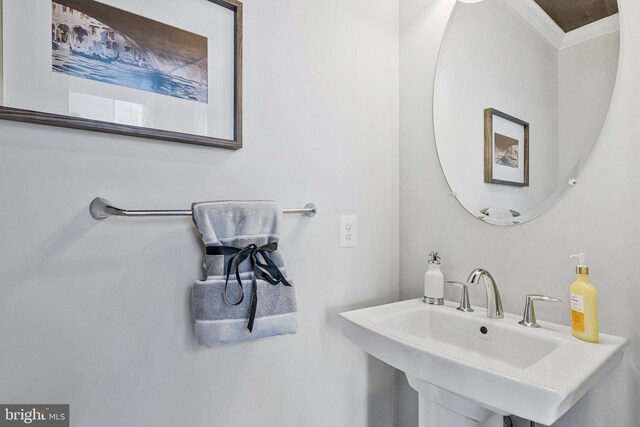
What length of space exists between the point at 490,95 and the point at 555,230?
0.49 metres

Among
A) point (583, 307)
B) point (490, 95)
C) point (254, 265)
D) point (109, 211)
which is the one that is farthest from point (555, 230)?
point (109, 211)

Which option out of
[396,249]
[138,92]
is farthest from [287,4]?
[396,249]

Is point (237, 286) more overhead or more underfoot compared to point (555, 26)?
more underfoot

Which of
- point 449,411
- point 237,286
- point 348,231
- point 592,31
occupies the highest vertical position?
point 592,31

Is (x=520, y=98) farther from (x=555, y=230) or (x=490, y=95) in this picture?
(x=555, y=230)

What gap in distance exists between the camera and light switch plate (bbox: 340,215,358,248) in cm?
125

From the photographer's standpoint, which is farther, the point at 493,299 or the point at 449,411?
the point at 493,299

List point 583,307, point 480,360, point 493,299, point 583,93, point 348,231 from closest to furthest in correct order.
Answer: point 480,360
point 583,307
point 583,93
point 493,299
point 348,231

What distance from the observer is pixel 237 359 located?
993 millimetres

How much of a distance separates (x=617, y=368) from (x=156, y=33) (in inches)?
57.0

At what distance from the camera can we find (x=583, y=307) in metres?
0.84

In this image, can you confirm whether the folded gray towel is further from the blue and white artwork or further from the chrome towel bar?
the blue and white artwork

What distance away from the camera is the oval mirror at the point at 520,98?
3.08 feet

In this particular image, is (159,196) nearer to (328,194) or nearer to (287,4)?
(328,194)
